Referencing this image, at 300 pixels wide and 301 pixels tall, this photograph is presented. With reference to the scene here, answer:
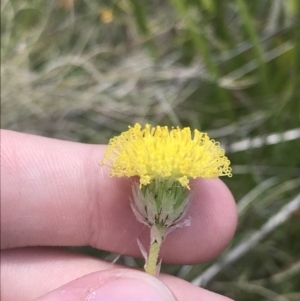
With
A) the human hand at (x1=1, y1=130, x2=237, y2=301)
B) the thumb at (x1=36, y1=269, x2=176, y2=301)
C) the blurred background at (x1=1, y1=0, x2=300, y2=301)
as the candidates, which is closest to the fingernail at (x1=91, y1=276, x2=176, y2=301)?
the thumb at (x1=36, y1=269, x2=176, y2=301)

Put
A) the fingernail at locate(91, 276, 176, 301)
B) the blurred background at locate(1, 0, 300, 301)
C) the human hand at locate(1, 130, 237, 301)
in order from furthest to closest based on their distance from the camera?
the blurred background at locate(1, 0, 300, 301) < the human hand at locate(1, 130, 237, 301) < the fingernail at locate(91, 276, 176, 301)

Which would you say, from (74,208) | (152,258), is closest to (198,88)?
(74,208)

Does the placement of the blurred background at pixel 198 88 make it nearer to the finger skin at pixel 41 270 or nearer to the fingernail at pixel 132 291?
the finger skin at pixel 41 270

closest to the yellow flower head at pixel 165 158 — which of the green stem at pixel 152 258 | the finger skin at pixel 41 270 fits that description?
the green stem at pixel 152 258

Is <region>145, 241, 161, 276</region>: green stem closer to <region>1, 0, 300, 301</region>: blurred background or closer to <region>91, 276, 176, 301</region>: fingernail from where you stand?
<region>91, 276, 176, 301</region>: fingernail

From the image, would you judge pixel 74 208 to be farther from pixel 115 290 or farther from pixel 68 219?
pixel 115 290

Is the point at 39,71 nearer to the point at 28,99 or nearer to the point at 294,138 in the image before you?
the point at 28,99
